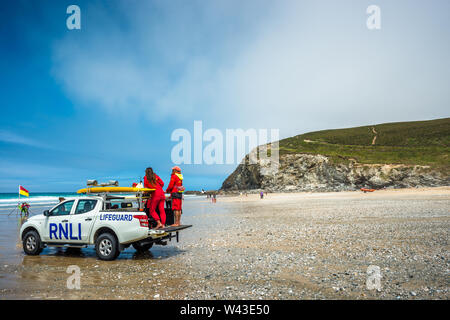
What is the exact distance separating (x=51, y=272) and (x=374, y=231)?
1371cm

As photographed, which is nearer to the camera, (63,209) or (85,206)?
(85,206)

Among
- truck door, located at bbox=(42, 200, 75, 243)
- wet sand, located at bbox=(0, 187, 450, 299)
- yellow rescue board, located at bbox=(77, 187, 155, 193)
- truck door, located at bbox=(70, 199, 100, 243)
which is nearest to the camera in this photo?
wet sand, located at bbox=(0, 187, 450, 299)

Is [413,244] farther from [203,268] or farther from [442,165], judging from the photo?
[442,165]

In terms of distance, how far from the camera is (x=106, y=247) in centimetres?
963

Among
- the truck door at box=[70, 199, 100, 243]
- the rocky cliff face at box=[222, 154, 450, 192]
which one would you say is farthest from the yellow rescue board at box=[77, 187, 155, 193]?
the rocky cliff face at box=[222, 154, 450, 192]

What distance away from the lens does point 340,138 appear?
12475 centimetres

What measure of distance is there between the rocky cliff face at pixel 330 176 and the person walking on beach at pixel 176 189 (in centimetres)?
7552

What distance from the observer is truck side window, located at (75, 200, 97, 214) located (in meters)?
10.1

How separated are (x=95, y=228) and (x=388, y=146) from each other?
114m

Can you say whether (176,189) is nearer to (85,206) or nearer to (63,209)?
(85,206)

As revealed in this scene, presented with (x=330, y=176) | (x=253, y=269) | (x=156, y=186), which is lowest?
(x=253, y=269)

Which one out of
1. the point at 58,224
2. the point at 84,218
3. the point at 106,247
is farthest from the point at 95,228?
the point at 58,224

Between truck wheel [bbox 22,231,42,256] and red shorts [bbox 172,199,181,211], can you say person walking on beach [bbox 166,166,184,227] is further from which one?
truck wheel [bbox 22,231,42,256]
